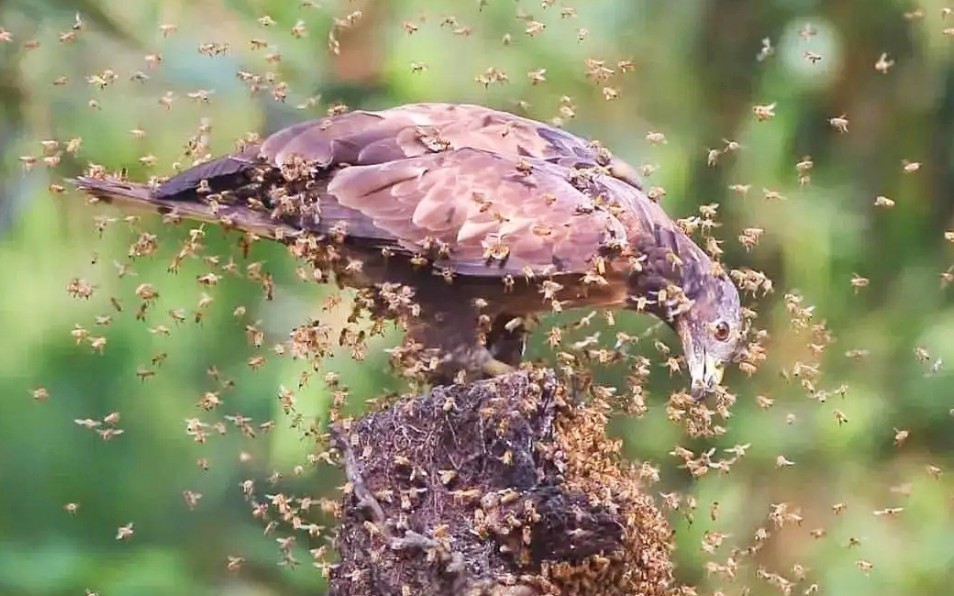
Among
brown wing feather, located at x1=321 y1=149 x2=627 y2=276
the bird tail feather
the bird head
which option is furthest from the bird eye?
the bird tail feather

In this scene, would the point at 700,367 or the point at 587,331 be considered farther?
the point at 587,331

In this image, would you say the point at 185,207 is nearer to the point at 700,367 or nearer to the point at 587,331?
the point at 700,367

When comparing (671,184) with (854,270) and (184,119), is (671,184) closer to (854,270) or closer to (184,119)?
(854,270)

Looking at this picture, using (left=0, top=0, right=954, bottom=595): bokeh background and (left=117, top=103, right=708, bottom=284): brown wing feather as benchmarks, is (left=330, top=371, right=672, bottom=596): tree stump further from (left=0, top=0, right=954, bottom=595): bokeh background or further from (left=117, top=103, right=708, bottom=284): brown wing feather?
(left=0, top=0, right=954, bottom=595): bokeh background

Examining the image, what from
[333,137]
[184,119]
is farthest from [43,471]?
[333,137]

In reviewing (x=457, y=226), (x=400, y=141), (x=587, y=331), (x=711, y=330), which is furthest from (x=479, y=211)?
(x=587, y=331)

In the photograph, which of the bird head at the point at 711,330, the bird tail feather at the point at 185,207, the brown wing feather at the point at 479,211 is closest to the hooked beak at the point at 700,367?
the bird head at the point at 711,330

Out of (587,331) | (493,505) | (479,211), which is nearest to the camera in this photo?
(493,505)
